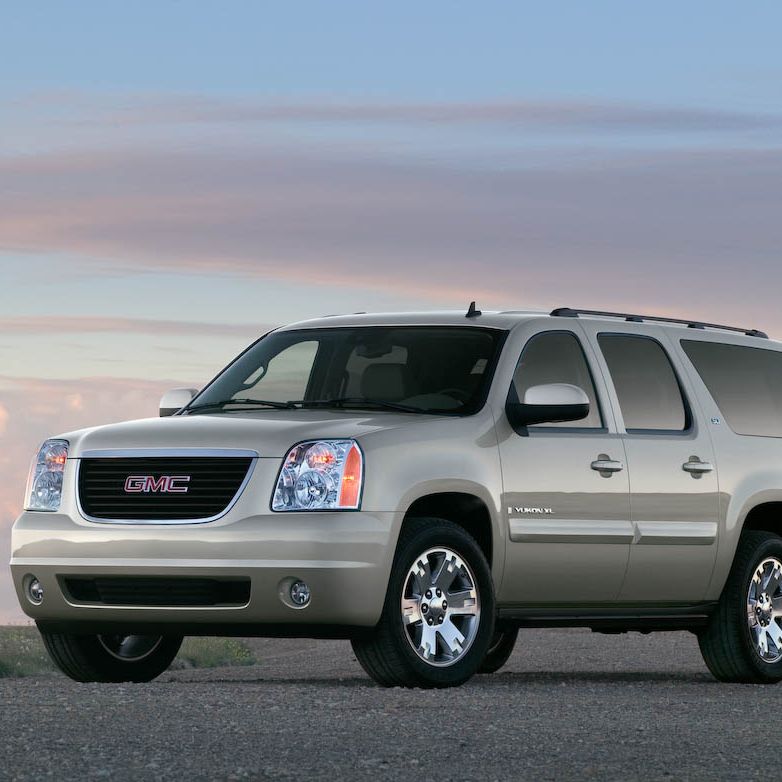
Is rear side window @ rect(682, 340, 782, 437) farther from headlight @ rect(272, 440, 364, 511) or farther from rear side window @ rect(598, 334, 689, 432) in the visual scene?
headlight @ rect(272, 440, 364, 511)

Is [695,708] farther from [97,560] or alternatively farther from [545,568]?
[97,560]

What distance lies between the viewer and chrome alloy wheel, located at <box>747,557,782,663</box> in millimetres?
13188

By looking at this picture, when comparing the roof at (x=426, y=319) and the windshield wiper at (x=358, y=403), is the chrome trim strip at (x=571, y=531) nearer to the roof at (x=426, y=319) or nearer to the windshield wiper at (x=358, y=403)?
the windshield wiper at (x=358, y=403)

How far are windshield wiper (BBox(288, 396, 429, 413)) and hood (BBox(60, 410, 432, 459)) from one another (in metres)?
0.11

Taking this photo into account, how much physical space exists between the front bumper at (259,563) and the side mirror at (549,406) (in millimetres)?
1189

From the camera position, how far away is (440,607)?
1089 cm

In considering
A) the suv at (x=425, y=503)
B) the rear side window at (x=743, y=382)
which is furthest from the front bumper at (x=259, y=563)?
the rear side window at (x=743, y=382)

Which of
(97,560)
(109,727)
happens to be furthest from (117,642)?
(109,727)

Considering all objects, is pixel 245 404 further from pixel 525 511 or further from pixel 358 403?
pixel 525 511

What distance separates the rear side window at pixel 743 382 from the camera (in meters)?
13.3

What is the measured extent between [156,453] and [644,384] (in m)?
3.43

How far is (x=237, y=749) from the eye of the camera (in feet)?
27.0

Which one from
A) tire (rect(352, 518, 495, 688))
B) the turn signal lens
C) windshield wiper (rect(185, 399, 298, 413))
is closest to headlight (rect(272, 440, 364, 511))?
the turn signal lens

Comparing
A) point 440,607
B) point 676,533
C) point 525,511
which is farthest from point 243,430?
point 676,533
